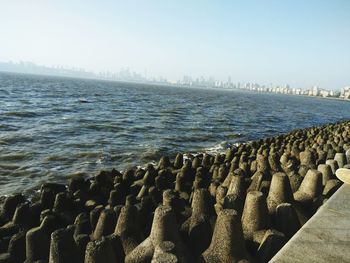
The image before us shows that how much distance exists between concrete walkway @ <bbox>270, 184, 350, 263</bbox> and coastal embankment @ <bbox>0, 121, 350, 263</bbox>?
0.34 m

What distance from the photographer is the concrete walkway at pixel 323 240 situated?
2.58 metres

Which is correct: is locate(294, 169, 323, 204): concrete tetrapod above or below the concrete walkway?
below

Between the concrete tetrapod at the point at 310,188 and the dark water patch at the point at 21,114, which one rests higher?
the concrete tetrapod at the point at 310,188

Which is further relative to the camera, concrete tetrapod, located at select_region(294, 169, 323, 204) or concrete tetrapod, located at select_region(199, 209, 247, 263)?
concrete tetrapod, located at select_region(294, 169, 323, 204)

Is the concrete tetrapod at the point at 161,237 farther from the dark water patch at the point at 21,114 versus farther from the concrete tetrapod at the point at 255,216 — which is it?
the dark water patch at the point at 21,114

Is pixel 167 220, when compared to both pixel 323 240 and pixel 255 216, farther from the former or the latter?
pixel 323 240

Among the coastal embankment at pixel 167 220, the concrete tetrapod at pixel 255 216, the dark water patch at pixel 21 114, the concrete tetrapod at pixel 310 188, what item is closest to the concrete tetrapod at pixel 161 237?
the coastal embankment at pixel 167 220

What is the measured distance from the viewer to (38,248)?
360 cm

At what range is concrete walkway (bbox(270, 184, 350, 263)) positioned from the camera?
2584mm

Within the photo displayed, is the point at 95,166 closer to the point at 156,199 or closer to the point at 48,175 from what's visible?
the point at 48,175

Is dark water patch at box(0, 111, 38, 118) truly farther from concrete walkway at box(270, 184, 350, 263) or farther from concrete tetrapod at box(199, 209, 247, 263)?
concrete walkway at box(270, 184, 350, 263)

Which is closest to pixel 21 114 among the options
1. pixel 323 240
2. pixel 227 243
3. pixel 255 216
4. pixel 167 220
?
pixel 167 220

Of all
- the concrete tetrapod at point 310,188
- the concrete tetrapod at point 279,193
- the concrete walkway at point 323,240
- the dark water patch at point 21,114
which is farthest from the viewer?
the dark water patch at point 21,114

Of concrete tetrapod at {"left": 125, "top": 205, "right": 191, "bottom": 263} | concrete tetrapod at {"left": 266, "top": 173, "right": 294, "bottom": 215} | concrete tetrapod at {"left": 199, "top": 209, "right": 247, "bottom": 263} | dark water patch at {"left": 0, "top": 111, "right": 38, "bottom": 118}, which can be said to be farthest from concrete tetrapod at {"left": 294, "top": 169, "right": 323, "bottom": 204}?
dark water patch at {"left": 0, "top": 111, "right": 38, "bottom": 118}
